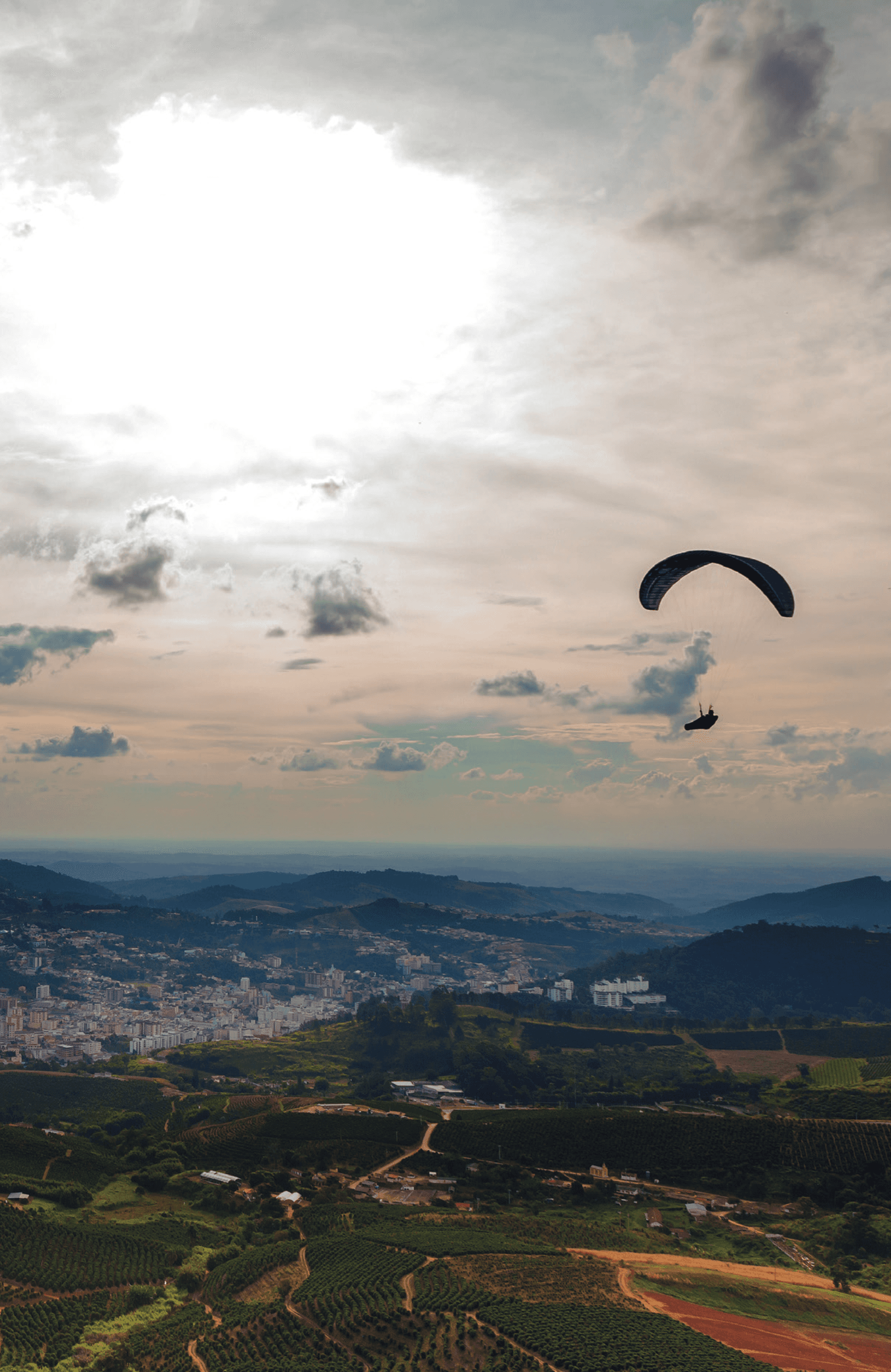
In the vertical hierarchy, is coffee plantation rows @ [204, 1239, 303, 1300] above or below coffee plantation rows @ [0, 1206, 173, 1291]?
above

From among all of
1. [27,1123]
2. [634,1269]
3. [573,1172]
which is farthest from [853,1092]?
[27,1123]

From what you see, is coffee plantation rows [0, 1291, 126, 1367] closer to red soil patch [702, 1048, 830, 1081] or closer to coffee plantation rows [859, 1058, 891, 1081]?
coffee plantation rows [859, 1058, 891, 1081]

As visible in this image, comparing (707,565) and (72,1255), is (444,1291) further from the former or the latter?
(707,565)

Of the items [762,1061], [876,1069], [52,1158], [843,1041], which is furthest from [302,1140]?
[843,1041]

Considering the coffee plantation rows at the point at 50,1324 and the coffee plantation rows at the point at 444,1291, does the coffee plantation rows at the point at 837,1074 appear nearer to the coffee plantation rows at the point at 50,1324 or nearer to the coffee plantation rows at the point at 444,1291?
the coffee plantation rows at the point at 444,1291

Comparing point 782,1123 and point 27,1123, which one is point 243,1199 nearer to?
point 782,1123

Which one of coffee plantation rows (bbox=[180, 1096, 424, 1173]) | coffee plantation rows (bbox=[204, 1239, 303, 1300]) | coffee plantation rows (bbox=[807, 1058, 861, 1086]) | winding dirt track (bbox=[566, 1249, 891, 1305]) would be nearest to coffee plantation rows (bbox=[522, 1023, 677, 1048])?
coffee plantation rows (bbox=[807, 1058, 861, 1086])
